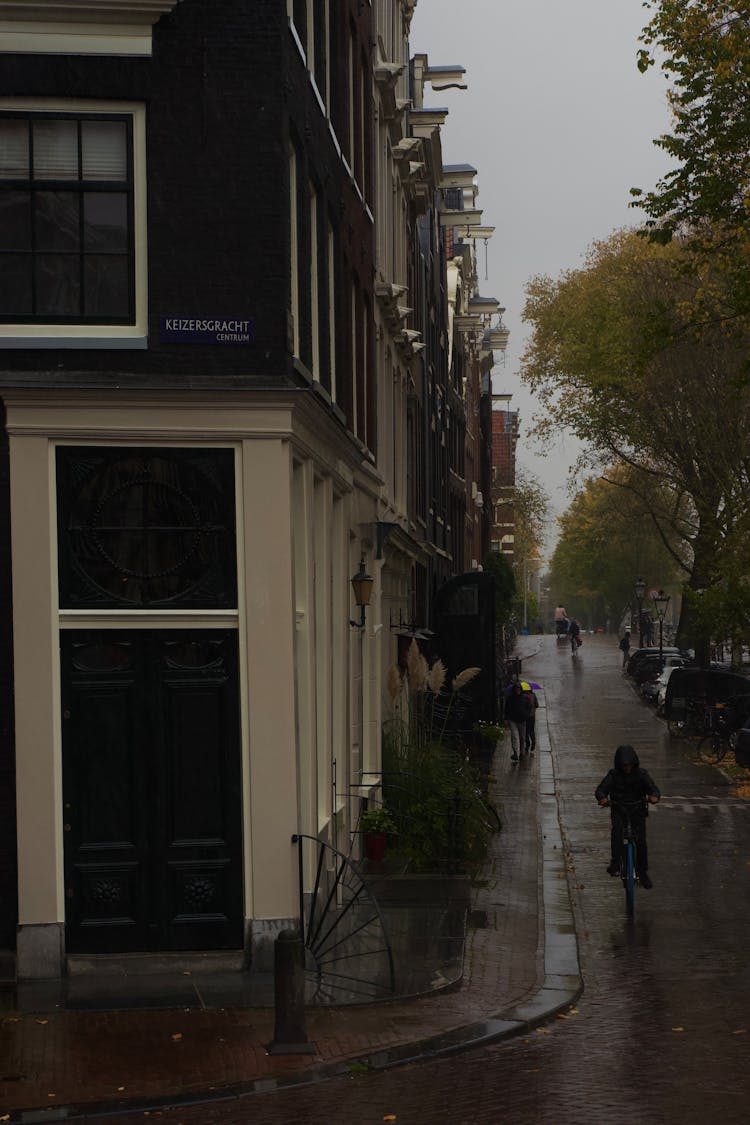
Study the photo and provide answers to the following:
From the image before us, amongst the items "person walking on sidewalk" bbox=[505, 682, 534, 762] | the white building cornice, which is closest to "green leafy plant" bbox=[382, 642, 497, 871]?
the white building cornice

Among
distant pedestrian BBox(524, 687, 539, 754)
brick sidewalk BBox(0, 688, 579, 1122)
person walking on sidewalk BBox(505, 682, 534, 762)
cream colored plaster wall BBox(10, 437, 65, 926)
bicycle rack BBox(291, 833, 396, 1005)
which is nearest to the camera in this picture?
brick sidewalk BBox(0, 688, 579, 1122)

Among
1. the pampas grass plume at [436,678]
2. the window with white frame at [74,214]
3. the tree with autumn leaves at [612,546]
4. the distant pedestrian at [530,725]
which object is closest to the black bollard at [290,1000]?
the window with white frame at [74,214]

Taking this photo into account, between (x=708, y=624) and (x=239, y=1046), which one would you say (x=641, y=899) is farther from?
(x=708, y=624)

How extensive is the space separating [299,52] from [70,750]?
6.74 metres

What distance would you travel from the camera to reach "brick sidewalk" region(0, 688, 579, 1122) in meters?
9.45

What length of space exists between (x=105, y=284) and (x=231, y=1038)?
581 cm

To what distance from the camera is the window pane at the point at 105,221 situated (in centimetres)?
1283

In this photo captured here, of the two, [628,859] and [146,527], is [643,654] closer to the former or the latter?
[628,859]

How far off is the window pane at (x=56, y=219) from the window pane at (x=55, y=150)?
15 centimetres

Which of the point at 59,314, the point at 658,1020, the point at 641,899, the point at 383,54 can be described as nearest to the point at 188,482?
the point at 59,314

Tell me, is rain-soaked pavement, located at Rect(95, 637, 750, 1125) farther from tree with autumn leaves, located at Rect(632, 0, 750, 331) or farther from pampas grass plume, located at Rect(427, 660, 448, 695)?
tree with autumn leaves, located at Rect(632, 0, 750, 331)

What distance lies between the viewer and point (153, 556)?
12.7 meters

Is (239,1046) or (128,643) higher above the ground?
(128,643)

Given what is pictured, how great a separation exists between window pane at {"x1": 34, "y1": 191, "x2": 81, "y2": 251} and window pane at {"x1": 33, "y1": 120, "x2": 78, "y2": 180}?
0.15 metres
